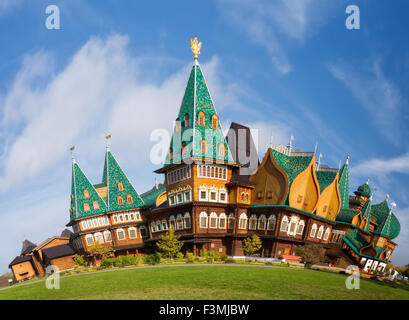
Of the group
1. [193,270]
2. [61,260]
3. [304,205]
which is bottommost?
[61,260]

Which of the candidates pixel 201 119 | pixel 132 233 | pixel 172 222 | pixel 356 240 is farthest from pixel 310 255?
pixel 132 233

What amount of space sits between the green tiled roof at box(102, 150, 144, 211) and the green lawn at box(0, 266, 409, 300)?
1109 inches

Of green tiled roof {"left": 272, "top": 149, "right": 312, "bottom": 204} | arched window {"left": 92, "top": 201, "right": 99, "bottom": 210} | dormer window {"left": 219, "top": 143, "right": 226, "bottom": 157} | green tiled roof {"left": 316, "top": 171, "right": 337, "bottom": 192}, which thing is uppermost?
dormer window {"left": 219, "top": 143, "right": 226, "bottom": 157}

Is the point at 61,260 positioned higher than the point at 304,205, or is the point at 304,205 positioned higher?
the point at 304,205

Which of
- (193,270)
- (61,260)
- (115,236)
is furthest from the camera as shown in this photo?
(61,260)

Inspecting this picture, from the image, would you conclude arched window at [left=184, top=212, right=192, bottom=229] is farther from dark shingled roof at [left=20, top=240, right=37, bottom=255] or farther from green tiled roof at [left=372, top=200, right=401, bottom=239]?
dark shingled roof at [left=20, top=240, right=37, bottom=255]

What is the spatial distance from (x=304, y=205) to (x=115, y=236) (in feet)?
86.2

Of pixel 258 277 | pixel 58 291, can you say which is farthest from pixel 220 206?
pixel 58 291

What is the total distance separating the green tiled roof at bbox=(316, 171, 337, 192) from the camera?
159 feet

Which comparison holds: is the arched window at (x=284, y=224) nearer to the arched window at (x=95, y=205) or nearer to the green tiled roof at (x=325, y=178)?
the green tiled roof at (x=325, y=178)

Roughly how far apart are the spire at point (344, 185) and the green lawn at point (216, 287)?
31342 millimetres

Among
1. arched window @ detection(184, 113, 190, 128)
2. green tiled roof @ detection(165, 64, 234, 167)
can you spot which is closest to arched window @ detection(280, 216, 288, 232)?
green tiled roof @ detection(165, 64, 234, 167)

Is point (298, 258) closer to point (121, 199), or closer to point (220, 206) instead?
point (220, 206)

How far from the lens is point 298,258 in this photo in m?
38.7
